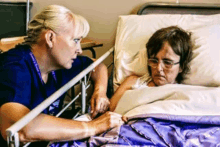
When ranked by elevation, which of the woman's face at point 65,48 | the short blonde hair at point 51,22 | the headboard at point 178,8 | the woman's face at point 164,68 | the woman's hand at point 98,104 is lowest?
the woman's hand at point 98,104

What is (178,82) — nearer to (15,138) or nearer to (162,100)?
(162,100)

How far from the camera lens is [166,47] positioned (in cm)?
153

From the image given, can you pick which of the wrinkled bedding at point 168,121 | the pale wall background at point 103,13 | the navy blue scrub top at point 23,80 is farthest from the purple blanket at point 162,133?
the pale wall background at point 103,13

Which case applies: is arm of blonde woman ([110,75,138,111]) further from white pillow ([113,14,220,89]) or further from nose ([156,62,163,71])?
nose ([156,62,163,71])

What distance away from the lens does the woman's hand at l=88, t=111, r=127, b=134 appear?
3.61ft

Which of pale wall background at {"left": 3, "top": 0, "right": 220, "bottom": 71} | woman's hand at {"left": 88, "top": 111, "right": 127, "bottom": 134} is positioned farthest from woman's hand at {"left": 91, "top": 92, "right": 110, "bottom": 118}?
pale wall background at {"left": 3, "top": 0, "right": 220, "bottom": 71}

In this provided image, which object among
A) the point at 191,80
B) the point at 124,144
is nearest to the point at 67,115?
the point at 191,80

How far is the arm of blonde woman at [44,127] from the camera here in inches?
36.2

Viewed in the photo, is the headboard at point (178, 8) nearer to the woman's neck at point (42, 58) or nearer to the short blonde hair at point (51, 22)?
the short blonde hair at point (51, 22)

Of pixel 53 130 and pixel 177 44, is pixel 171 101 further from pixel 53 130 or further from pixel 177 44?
pixel 53 130

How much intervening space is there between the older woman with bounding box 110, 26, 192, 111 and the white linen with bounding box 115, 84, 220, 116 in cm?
13

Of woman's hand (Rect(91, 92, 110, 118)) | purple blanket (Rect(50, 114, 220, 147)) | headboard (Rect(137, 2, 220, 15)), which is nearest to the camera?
purple blanket (Rect(50, 114, 220, 147))

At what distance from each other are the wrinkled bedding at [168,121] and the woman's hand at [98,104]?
11 centimetres

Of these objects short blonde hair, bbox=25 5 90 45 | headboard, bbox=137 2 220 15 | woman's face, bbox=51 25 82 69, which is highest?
headboard, bbox=137 2 220 15
